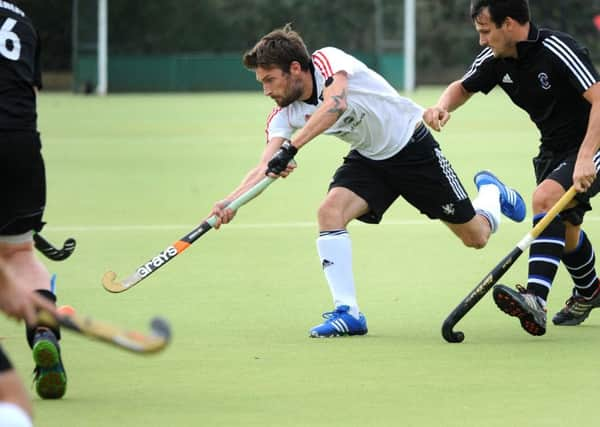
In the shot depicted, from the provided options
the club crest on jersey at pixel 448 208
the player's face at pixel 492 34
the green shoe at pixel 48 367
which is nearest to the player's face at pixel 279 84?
the player's face at pixel 492 34

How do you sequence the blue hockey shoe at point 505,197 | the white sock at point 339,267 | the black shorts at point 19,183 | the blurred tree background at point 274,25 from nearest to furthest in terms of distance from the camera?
1. the black shorts at point 19,183
2. the white sock at point 339,267
3. the blue hockey shoe at point 505,197
4. the blurred tree background at point 274,25

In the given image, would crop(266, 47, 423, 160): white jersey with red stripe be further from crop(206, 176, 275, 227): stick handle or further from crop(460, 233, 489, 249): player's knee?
crop(460, 233, 489, 249): player's knee

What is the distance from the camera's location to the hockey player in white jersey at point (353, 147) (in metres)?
6.07

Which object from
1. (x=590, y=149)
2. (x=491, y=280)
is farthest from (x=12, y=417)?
(x=590, y=149)

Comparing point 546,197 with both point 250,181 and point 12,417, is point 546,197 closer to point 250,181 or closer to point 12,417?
point 250,181

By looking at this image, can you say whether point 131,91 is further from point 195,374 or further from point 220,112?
point 195,374

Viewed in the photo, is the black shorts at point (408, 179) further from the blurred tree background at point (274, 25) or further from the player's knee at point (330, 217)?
the blurred tree background at point (274, 25)

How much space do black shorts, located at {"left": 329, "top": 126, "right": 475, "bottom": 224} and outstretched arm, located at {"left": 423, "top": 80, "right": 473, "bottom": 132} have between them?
137 millimetres

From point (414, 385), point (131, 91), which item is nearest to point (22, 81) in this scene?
point (414, 385)

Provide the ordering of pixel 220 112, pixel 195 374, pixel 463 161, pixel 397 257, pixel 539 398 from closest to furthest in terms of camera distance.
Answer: pixel 539 398
pixel 195 374
pixel 397 257
pixel 463 161
pixel 220 112

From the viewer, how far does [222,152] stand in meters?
16.9

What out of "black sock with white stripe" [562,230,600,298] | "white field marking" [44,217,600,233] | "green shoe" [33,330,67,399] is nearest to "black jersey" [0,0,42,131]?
"green shoe" [33,330,67,399]

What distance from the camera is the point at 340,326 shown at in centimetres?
620

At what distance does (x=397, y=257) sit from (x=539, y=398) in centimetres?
383
